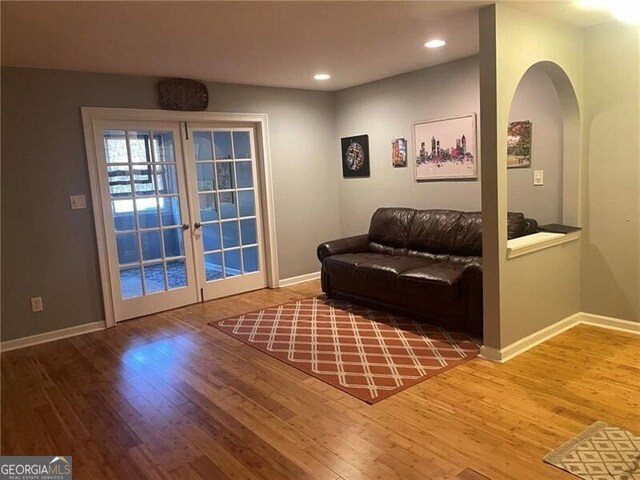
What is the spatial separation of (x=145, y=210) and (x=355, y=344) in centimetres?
250

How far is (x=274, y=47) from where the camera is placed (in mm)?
3697

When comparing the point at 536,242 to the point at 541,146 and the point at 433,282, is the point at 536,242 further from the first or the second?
the point at 541,146

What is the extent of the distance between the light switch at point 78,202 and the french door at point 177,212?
0.17 metres

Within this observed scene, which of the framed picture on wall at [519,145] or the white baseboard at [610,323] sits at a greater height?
the framed picture on wall at [519,145]

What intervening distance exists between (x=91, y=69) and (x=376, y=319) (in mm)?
3294

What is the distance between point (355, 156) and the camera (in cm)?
584

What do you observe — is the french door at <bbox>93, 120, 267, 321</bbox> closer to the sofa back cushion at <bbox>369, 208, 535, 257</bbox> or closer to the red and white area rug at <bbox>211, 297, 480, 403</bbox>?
the red and white area rug at <bbox>211, 297, 480, 403</bbox>

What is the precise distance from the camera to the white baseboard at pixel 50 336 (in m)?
4.03

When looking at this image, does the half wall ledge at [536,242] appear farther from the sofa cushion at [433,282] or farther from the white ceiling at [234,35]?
the white ceiling at [234,35]

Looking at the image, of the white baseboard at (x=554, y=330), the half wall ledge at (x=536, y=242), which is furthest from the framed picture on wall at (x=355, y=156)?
the white baseboard at (x=554, y=330)

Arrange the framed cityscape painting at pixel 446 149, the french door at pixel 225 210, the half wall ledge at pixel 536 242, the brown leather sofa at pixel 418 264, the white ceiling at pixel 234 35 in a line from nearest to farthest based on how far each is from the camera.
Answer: the white ceiling at pixel 234 35
the half wall ledge at pixel 536 242
the brown leather sofa at pixel 418 264
the framed cityscape painting at pixel 446 149
the french door at pixel 225 210

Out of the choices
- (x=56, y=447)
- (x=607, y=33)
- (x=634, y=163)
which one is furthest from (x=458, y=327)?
(x=56, y=447)

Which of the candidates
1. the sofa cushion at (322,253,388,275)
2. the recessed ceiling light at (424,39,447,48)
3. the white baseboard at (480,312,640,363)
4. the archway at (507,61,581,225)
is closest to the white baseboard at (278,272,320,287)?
the sofa cushion at (322,253,388,275)

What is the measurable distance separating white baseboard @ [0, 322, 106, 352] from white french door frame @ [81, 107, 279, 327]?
0.13 metres
